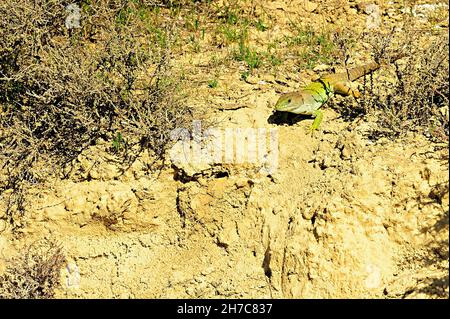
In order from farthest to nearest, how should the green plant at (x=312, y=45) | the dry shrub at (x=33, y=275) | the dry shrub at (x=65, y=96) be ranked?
the green plant at (x=312, y=45), the dry shrub at (x=65, y=96), the dry shrub at (x=33, y=275)

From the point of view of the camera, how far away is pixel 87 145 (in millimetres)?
5539

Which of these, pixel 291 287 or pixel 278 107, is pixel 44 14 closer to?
pixel 278 107

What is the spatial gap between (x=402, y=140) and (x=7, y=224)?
138 inches

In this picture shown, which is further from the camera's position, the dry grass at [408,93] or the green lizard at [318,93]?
the green lizard at [318,93]

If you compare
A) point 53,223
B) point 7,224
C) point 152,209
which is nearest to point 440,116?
point 152,209

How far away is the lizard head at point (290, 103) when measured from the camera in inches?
201

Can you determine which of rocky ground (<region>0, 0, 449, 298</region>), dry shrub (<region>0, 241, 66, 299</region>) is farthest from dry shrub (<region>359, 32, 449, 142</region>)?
dry shrub (<region>0, 241, 66, 299</region>)

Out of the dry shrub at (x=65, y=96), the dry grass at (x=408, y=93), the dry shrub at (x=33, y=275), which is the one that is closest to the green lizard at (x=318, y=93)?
the dry grass at (x=408, y=93)

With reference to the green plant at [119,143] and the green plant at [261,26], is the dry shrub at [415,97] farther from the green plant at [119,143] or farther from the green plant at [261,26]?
the green plant at [119,143]

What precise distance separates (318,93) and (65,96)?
228 cm

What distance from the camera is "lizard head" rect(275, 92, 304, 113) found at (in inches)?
201

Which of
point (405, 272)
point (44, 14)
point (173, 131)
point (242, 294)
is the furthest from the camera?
point (44, 14)

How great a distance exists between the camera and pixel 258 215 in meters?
5.02

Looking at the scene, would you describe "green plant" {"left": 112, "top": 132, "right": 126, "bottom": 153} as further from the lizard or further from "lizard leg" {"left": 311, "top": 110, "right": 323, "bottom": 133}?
"lizard leg" {"left": 311, "top": 110, "right": 323, "bottom": 133}
